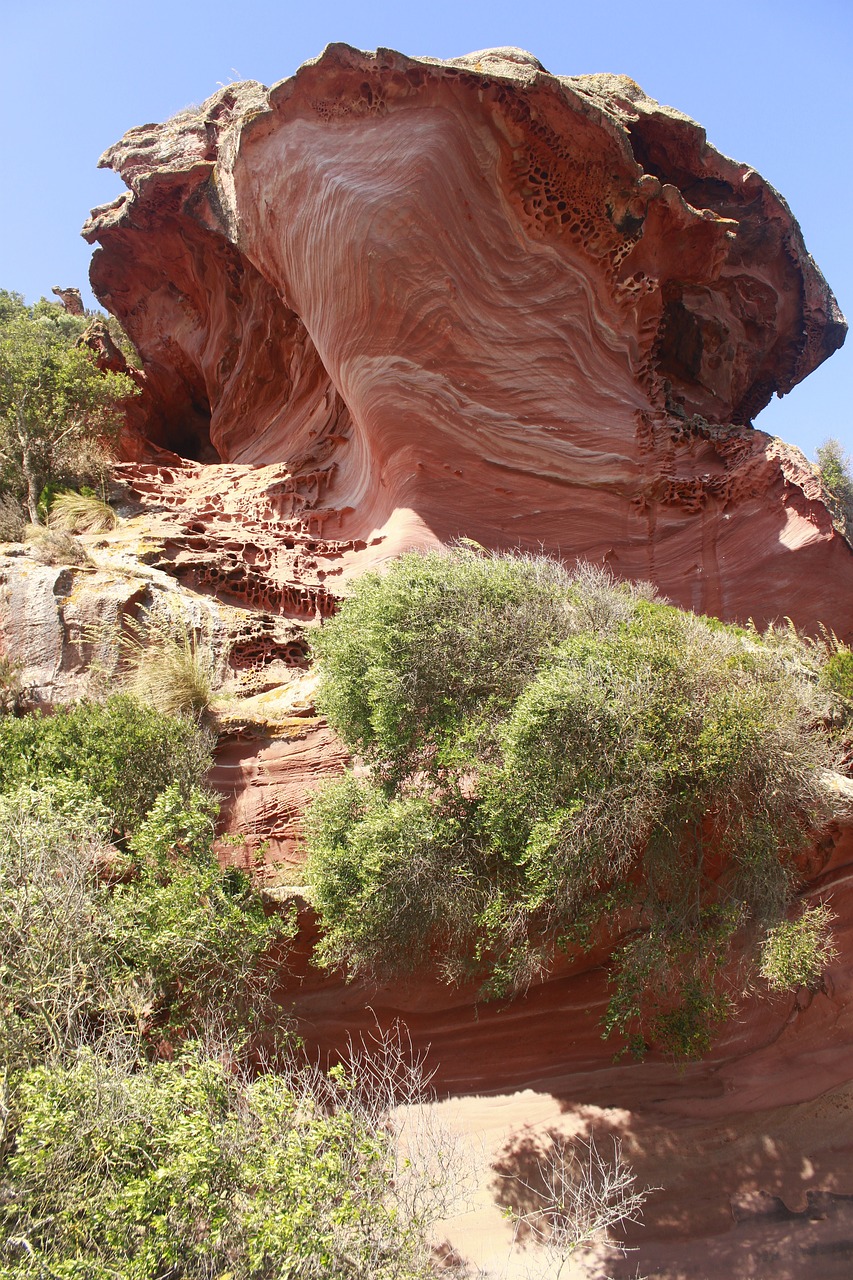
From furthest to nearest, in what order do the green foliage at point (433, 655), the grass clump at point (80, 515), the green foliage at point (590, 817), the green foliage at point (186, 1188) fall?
the grass clump at point (80, 515) → the green foliage at point (433, 655) → the green foliage at point (590, 817) → the green foliage at point (186, 1188)

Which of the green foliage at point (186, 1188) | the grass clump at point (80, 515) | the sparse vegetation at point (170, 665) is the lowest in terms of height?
the green foliage at point (186, 1188)

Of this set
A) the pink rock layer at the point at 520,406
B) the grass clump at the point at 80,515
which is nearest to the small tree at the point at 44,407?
the grass clump at the point at 80,515

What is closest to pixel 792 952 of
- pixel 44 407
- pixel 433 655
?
pixel 433 655

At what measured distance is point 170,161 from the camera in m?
16.0

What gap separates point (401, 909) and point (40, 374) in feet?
37.1

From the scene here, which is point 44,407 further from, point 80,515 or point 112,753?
point 112,753

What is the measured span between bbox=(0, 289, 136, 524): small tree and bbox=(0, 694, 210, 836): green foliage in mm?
5121

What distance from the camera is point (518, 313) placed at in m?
12.3

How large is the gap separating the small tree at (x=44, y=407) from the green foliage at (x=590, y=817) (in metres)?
7.84

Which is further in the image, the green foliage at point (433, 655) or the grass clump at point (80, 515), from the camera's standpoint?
the grass clump at point (80, 515)

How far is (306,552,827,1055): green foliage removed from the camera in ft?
22.0

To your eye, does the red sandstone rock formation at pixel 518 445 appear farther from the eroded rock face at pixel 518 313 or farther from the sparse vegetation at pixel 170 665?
the sparse vegetation at pixel 170 665

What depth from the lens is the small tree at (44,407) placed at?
13.2 metres

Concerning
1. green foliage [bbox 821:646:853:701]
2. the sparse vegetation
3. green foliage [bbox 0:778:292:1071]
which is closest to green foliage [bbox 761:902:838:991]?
green foliage [bbox 821:646:853:701]
